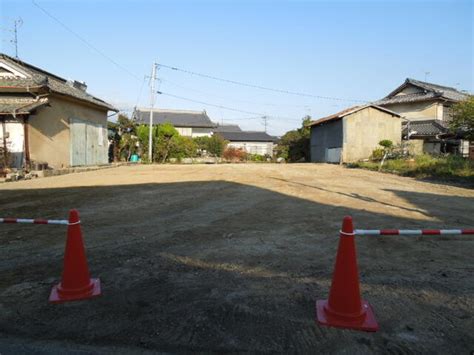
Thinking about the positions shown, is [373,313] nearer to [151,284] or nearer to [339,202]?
[151,284]

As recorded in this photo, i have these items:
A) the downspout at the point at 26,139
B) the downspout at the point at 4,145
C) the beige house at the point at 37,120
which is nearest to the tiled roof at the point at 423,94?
the beige house at the point at 37,120

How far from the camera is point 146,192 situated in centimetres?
948

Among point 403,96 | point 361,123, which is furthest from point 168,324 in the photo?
point 403,96

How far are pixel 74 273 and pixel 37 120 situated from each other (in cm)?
1414

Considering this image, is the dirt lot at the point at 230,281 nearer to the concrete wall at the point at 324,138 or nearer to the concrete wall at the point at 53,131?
the concrete wall at the point at 53,131

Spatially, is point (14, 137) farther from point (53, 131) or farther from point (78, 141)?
point (78, 141)

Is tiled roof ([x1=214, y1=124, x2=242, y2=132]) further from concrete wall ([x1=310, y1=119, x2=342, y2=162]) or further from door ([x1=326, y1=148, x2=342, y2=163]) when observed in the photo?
door ([x1=326, y1=148, x2=342, y2=163])

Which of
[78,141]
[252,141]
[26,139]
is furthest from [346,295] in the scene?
[252,141]

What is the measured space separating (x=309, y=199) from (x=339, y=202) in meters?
0.70

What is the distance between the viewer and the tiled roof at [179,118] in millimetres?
45353

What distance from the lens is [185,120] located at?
46469mm

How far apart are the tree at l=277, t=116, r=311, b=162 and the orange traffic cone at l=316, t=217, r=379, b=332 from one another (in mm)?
30261

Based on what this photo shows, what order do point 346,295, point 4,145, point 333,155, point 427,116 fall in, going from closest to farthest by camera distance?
point 346,295 → point 4,145 → point 333,155 → point 427,116

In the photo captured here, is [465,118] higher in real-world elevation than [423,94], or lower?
lower
